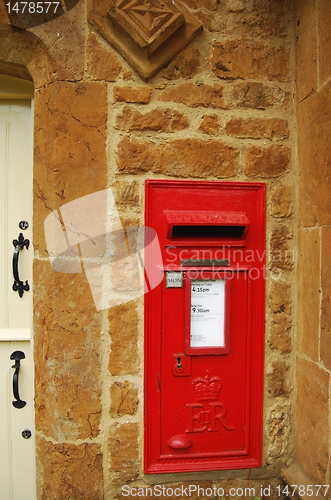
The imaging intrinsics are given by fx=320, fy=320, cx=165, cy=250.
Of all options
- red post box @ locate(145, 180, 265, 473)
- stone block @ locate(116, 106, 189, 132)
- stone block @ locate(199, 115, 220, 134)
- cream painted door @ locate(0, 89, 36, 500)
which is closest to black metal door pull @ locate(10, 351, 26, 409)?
cream painted door @ locate(0, 89, 36, 500)

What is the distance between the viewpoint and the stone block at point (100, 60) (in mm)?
1537

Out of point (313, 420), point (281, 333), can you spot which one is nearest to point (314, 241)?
point (281, 333)

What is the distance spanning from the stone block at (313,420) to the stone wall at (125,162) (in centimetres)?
2

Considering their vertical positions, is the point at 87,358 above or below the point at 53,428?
above

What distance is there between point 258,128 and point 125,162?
699 mm

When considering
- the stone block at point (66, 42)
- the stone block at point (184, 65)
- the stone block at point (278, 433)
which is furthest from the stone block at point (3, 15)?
the stone block at point (278, 433)

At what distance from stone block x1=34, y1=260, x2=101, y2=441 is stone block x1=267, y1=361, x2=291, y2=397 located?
0.87m

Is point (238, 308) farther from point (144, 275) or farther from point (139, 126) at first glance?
point (139, 126)

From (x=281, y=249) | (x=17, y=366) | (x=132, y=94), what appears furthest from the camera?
(x=17, y=366)

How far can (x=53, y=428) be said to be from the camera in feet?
5.15

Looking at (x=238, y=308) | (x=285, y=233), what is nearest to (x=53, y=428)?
(x=238, y=308)

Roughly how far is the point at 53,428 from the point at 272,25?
7.52 ft

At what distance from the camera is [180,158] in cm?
159

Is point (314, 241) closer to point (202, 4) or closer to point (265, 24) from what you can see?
point (265, 24)
